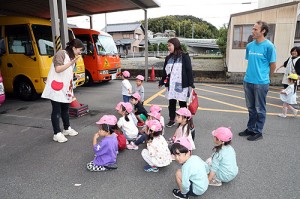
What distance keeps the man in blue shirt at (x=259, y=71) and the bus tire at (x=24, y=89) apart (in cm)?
565

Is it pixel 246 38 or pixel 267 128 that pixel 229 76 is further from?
pixel 267 128

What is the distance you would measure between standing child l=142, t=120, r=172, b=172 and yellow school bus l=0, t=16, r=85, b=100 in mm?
3803

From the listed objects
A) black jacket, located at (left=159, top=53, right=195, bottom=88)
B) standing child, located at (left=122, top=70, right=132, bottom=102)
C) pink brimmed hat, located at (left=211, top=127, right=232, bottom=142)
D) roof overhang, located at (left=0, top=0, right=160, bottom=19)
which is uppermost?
roof overhang, located at (left=0, top=0, right=160, bottom=19)

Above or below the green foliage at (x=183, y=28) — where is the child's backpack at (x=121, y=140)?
below

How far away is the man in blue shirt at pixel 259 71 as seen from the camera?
3.58 m

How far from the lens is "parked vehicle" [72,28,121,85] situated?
342 inches

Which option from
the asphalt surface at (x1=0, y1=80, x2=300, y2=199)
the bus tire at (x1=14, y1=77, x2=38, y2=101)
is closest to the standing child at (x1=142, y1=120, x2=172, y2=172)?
the asphalt surface at (x1=0, y1=80, x2=300, y2=199)

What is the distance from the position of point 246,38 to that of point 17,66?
8499 mm

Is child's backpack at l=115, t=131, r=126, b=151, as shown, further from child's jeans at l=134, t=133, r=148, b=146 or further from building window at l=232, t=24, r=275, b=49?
building window at l=232, t=24, r=275, b=49

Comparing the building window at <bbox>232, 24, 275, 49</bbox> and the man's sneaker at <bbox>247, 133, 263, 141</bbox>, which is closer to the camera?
the man's sneaker at <bbox>247, 133, 263, 141</bbox>

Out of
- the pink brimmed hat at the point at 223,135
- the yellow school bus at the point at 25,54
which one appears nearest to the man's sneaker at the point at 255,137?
the pink brimmed hat at the point at 223,135

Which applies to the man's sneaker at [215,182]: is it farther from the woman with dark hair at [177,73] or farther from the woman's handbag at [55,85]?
the woman's handbag at [55,85]

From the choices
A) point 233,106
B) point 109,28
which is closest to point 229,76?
point 233,106

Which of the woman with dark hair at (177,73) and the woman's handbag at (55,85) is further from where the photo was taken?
the woman with dark hair at (177,73)
